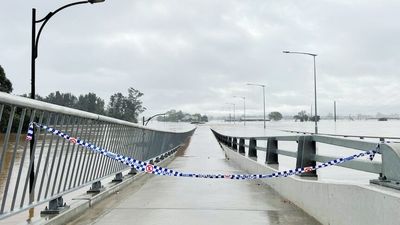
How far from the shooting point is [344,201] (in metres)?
6.20

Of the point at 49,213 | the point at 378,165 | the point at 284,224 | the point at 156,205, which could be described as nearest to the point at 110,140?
the point at 156,205

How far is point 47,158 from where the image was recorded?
691cm

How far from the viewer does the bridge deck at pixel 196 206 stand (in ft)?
24.6

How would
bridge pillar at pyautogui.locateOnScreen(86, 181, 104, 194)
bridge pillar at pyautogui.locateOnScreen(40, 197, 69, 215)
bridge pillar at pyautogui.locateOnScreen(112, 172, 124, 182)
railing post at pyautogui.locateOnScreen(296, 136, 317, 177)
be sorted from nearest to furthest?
bridge pillar at pyautogui.locateOnScreen(40, 197, 69, 215) → railing post at pyautogui.locateOnScreen(296, 136, 317, 177) → bridge pillar at pyautogui.locateOnScreen(86, 181, 104, 194) → bridge pillar at pyautogui.locateOnScreen(112, 172, 124, 182)

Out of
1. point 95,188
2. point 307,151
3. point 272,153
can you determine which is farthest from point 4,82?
point 307,151

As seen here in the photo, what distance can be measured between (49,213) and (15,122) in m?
1.91

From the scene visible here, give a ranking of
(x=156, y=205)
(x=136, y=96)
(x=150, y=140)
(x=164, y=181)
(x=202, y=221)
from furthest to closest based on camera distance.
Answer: (x=136, y=96), (x=150, y=140), (x=164, y=181), (x=156, y=205), (x=202, y=221)

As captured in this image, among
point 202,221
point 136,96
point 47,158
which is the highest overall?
point 136,96

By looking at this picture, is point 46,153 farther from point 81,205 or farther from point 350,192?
point 350,192

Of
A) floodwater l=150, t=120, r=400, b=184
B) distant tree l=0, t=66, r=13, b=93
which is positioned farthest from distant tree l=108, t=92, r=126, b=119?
distant tree l=0, t=66, r=13, b=93

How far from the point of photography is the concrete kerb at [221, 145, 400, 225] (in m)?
5.05

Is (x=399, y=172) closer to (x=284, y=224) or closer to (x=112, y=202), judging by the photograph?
(x=284, y=224)

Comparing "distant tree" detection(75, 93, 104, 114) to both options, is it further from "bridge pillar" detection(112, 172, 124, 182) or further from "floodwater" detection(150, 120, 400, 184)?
"bridge pillar" detection(112, 172, 124, 182)

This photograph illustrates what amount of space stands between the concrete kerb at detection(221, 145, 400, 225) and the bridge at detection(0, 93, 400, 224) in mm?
11
